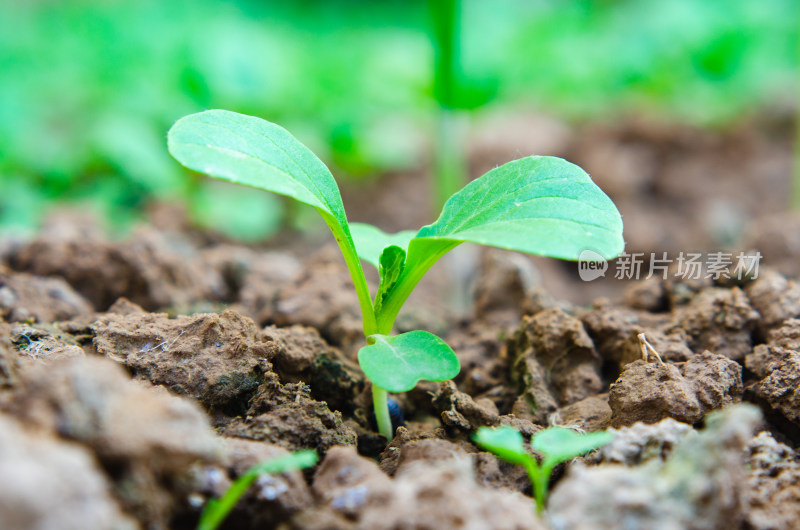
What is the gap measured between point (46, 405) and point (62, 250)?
1.14 metres

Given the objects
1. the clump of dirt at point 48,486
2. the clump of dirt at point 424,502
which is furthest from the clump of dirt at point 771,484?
the clump of dirt at point 48,486

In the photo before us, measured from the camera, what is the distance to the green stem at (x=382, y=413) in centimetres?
107

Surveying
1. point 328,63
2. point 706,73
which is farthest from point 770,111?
point 328,63

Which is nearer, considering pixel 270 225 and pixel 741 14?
pixel 270 225

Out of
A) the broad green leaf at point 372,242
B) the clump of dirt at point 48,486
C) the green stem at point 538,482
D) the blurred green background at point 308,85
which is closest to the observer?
the clump of dirt at point 48,486

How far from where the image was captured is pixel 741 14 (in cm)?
464

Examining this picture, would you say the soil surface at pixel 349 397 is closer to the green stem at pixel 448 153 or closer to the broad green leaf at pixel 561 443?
the broad green leaf at pixel 561 443

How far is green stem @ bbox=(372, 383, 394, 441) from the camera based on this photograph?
1.07m

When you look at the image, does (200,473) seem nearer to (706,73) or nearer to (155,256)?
(155,256)

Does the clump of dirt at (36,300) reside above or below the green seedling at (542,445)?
above

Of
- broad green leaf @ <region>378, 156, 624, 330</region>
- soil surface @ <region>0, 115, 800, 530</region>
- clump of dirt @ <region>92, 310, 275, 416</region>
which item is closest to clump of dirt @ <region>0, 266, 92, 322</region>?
soil surface @ <region>0, 115, 800, 530</region>

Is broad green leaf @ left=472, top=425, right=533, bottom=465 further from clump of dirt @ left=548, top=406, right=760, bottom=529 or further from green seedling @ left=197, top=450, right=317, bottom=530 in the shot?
green seedling @ left=197, top=450, right=317, bottom=530

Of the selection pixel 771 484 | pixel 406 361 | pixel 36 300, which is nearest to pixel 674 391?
pixel 771 484

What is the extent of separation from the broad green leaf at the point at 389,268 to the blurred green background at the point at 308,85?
1259 millimetres
